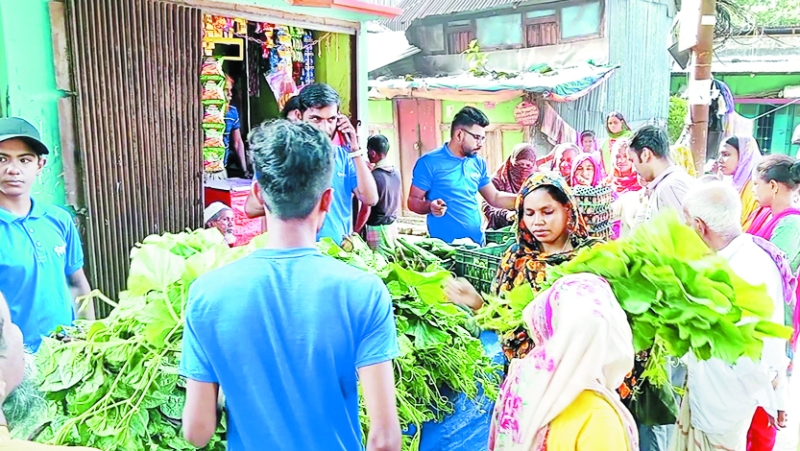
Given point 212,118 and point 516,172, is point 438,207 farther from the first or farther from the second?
point 212,118

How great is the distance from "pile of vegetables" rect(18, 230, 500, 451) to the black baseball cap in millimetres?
844

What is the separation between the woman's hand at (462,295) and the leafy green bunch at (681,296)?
29.1 inches

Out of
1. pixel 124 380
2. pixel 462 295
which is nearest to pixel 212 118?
pixel 462 295

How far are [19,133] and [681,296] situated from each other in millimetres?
2633

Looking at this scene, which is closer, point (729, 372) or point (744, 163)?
point (729, 372)

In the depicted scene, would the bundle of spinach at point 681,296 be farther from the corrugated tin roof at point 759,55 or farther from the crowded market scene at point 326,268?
the corrugated tin roof at point 759,55

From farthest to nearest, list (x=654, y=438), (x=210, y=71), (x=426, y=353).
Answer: (x=210, y=71)
(x=654, y=438)
(x=426, y=353)

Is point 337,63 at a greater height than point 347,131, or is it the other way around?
point 337,63

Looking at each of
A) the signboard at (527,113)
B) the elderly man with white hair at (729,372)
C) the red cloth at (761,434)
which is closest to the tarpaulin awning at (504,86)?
the signboard at (527,113)

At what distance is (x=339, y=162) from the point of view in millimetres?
3605

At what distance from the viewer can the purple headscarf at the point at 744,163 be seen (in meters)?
6.09

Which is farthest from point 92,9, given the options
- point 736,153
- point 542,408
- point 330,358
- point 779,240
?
point 736,153

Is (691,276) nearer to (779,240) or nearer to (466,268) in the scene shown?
(466,268)

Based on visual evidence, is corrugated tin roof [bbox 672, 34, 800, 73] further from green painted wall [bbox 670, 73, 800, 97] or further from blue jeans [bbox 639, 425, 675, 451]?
blue jeans [bbox 639, 425, 675, 451]
